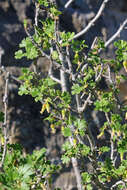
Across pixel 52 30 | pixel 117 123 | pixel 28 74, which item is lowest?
pixel 117 123

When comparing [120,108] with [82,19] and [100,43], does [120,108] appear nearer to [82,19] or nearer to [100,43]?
[100,43]

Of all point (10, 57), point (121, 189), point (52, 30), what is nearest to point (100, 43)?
point (52, 30)

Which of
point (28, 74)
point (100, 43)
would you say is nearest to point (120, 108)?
point (100, 43)

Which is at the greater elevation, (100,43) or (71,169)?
(100,43)

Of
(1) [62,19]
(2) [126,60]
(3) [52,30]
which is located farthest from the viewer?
A: (1) [62,19]

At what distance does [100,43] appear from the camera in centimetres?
183

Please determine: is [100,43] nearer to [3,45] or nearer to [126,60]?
[126,60]

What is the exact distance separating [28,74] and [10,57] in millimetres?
1691

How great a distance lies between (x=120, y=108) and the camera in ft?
6.66

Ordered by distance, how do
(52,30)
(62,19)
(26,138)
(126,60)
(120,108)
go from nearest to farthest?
(52,30) → (126,60) → (120,108) → (26,138) → (62,19)

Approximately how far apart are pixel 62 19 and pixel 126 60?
194 centimetres

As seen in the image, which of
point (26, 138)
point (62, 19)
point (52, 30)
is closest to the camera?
point (52, 30)

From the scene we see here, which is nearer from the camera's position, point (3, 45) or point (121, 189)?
point (121, 189)

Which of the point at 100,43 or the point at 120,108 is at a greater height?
the point at 100,43
